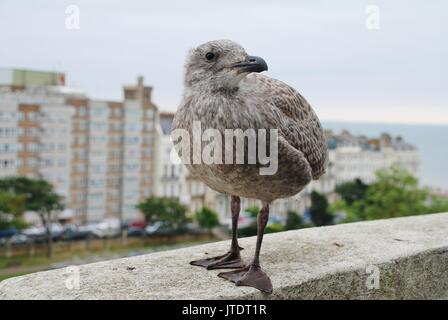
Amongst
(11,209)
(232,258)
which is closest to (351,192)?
(11,209)

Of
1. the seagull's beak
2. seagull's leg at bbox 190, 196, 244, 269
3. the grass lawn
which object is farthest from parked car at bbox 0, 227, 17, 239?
the seagull's beak

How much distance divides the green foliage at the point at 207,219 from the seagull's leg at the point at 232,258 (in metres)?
36.9

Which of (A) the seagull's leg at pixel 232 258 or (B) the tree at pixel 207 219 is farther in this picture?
(B) the tree at pixel 207 219

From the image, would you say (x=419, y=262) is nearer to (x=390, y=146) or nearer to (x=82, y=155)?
(x=82, y=155)

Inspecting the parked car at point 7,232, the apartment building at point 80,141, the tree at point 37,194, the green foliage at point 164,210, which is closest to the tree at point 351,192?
the green foliage at point 164,210

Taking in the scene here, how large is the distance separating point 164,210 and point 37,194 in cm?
889

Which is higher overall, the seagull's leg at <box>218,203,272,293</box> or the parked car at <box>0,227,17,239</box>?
the seagull's leg at <box>218,203,272,293</box>

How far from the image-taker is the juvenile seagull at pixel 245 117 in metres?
2.66

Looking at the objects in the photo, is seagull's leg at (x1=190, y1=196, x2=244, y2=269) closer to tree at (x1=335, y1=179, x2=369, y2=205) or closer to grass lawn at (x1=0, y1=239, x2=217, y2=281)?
grass lawn at (x1=0, y1=239, x2=217, y2=281)

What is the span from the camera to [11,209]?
3456 centimetres

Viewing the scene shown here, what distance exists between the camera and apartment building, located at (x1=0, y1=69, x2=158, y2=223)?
37.9m

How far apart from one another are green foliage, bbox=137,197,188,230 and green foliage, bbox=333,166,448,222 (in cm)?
1778

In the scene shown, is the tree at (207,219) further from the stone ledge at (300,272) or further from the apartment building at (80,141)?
the stone ledge at (300,272)
